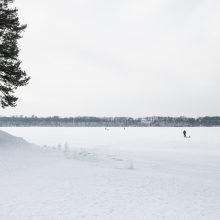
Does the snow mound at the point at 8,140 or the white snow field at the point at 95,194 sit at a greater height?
the snow mound at the point at 8,140

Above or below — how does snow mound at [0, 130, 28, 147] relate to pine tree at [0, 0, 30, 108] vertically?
below

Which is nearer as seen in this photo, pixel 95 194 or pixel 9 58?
pixel 95 194

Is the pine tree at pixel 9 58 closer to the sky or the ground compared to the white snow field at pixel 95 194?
closer to the sky

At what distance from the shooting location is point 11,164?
17250 mm

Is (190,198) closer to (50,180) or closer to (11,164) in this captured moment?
(50,180)

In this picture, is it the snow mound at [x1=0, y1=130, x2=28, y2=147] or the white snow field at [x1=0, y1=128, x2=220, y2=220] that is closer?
the white snow field at [x1=0, y1=128, x2=220, y2=220]

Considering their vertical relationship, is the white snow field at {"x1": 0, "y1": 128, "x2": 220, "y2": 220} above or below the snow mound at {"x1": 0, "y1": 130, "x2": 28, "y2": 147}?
below

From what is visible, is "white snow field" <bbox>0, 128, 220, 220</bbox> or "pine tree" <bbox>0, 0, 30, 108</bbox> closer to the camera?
"white snow field" <bbox>0, 128, 220, 220</bbox>

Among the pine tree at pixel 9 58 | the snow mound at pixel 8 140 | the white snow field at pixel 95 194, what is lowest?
the white snow field at pixel 95 194

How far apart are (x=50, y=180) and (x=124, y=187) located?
2887mm

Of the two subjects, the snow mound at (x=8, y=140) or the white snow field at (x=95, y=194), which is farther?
the snow mound at (x=8, y=140)

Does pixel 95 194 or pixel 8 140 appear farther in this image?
pixel 8 140

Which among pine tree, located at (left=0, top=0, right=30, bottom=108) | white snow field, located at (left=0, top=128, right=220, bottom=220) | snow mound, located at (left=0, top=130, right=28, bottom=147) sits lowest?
white snow field, located at (left=0, top=128, right=220, bottom=220)

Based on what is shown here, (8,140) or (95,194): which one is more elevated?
(8,140)
